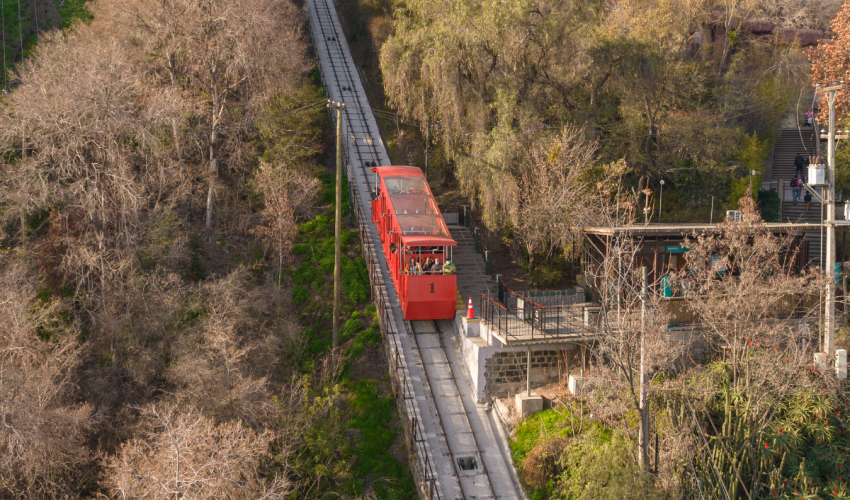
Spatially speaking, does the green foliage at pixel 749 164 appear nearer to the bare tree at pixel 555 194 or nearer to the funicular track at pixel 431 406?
the bare tree at pixel 555 194

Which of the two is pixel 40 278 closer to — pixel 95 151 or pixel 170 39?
pixel 95 151

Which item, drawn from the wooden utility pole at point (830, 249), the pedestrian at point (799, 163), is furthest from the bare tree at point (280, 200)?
the pedestrian at point (799, 163)

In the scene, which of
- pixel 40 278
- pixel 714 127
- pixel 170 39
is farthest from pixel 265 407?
pixel 714 127

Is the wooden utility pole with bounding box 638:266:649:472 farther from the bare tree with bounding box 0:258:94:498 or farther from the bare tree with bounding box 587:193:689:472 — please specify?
the bare tree with bounding box 0:258:94:498

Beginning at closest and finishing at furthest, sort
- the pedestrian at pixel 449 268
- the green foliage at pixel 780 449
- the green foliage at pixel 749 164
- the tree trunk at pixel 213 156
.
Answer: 1. the green foliage at pixel 780 449
2. the pedestrian at pixel 449 268
3. the tree trunk at pixel 213 156
4. the green foliage at pixel 749 164

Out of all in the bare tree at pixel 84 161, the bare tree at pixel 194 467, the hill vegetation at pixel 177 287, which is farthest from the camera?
the bare tree at pixel 84 161

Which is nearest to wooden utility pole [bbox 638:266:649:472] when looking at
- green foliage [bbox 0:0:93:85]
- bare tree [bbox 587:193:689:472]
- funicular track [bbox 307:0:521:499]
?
bare tree [bbox 587:193:689:472]

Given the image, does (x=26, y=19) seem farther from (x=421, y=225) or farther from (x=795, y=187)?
(x=795, y=187)
